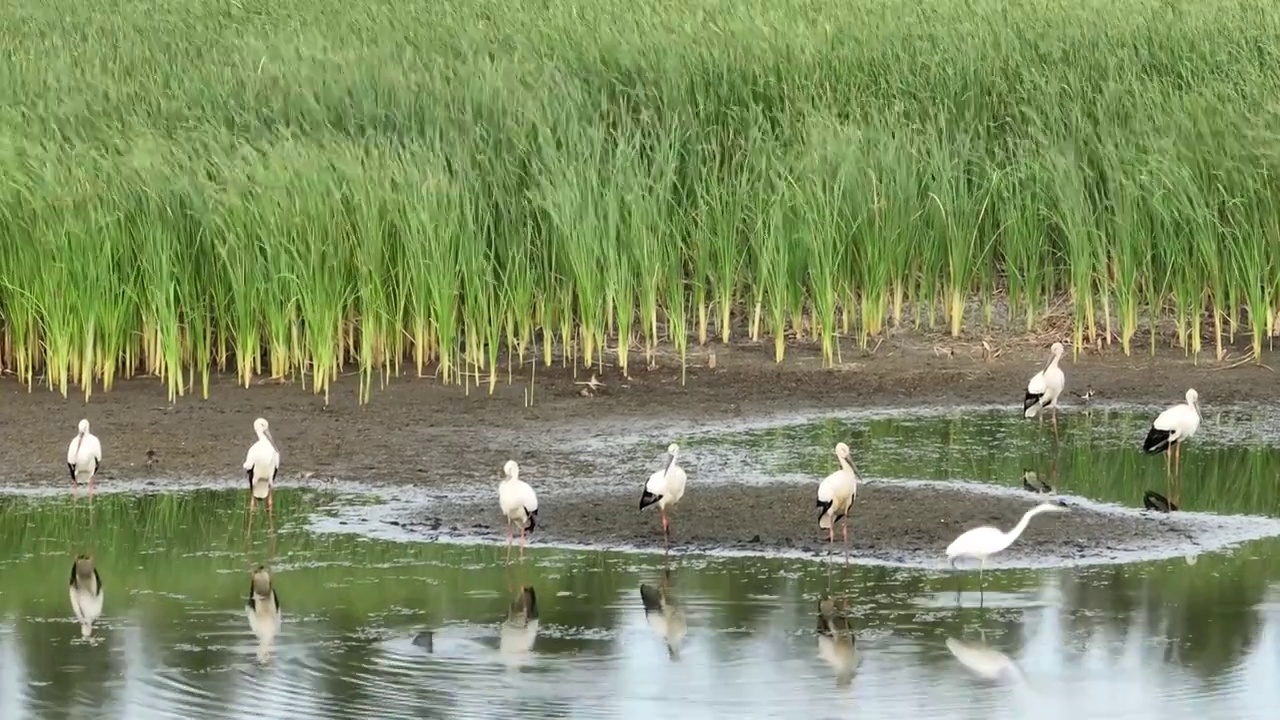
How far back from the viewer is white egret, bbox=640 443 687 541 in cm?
945

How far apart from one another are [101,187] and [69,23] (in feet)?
29.6

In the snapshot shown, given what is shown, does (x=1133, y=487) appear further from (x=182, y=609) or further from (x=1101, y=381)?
(x=182, y=609)

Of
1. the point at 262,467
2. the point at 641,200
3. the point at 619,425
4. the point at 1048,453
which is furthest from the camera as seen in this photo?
the point at 641,200

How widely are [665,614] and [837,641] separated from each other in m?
0.77

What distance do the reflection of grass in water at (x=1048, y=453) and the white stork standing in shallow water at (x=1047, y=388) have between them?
0.53 feet

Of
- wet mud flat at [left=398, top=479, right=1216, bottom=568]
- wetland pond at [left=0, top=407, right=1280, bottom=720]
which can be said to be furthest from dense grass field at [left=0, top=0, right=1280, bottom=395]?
wet mud flat at [left=398, top=479, right=1216, bottom=568]

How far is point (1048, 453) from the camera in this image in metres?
A: 11.6

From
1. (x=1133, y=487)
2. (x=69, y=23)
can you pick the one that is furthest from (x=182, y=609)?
(x=69, y=23)

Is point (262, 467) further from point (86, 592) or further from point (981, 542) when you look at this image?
point (981, 542)

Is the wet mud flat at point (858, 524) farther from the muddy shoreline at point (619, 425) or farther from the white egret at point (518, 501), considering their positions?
the white egret at point (518, 501)

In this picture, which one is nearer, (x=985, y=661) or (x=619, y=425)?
(x=985, y=661)

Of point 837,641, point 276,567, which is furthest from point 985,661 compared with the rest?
point 276,567

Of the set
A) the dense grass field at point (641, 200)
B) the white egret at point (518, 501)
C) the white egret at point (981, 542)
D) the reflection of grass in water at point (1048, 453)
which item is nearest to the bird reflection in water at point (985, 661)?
the white egret at point (981, 542)

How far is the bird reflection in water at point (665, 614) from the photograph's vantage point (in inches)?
318
